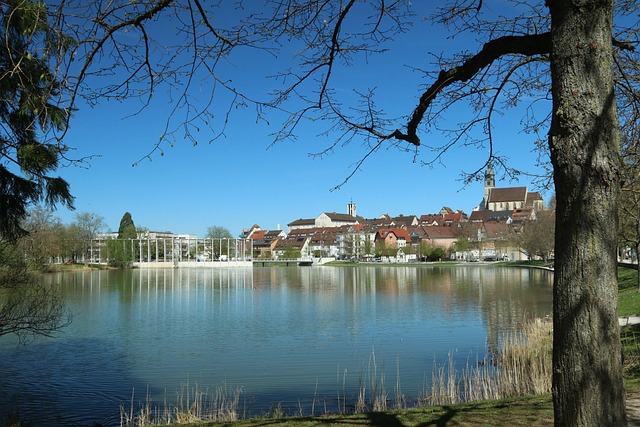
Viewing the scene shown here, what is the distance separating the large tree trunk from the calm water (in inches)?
324

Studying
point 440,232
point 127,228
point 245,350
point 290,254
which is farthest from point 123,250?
point 245,350

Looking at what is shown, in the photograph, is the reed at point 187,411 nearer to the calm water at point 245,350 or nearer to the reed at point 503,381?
the calm water at point 245,350

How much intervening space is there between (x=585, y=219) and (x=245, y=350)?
15.4m

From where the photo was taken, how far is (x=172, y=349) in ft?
57.7

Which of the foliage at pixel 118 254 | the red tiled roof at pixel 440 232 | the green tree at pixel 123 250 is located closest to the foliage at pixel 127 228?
the green tree at pixel 123 250

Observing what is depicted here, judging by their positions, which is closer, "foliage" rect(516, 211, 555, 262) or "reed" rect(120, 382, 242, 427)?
"reed" rect(120, 382, 242, 427)

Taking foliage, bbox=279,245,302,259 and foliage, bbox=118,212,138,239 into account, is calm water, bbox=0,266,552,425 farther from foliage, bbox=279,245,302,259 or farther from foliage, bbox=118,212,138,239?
foliage, bbox=279,245,302,259

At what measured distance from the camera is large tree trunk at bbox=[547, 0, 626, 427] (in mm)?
2900

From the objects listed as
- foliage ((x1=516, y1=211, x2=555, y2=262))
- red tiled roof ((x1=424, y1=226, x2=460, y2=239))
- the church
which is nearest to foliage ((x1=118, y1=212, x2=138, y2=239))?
red tiled roof ((x1=424, y1=226, x2=460, y2=239))

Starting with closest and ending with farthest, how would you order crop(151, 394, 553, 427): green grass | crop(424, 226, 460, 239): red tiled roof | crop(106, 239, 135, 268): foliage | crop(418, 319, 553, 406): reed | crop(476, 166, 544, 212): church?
crop(151, 394, 553, 427): green grass
crop(418, 319, 553, 406): reed
crop(106, 239, 135, 268): foliage
crop(424, 226, 460, 239): red tiled roof
crop(476, 166, 544, 212): church

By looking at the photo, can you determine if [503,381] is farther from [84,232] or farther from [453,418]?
[84,232]

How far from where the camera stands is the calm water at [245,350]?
1207 cm

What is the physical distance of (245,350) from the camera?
17.2 m

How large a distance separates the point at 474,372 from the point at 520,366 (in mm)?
1688
